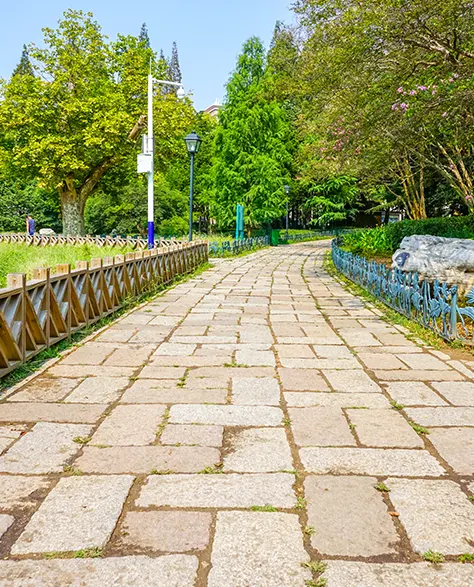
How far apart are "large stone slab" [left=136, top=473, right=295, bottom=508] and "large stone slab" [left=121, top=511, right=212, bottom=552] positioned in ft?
0.29

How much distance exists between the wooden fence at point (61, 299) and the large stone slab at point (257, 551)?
270cm

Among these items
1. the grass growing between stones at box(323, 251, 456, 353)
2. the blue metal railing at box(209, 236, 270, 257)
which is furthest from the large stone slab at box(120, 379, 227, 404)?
the blue metal railing at box(209, 236, 270, 257)

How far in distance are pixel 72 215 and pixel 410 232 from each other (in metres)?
17.3

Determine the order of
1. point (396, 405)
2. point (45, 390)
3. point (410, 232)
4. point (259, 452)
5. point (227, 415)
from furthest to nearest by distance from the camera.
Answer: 1. point (410, 232)
2. point (45, 390)
3. point (396, 405)
4. point (227, 415)
5. point (259, 452)

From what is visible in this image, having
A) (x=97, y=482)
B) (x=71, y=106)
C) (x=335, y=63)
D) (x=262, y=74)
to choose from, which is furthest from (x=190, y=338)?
(x=262, y=74)

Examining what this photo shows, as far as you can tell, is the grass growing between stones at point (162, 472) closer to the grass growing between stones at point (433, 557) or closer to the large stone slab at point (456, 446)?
the grass growing between stones at point (433, 557)

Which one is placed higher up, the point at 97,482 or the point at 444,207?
the point at 444,207

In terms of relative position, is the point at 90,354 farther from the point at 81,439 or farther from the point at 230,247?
the point at 230,247

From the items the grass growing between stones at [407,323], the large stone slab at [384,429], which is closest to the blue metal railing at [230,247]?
the grass growing between stones at [407,323]

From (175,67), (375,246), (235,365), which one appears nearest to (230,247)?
(375,246)

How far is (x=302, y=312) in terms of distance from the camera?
8211mm

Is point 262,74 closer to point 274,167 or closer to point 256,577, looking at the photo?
point 274,167

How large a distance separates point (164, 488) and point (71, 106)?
24102mm

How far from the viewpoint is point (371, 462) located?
2869 millimetres
